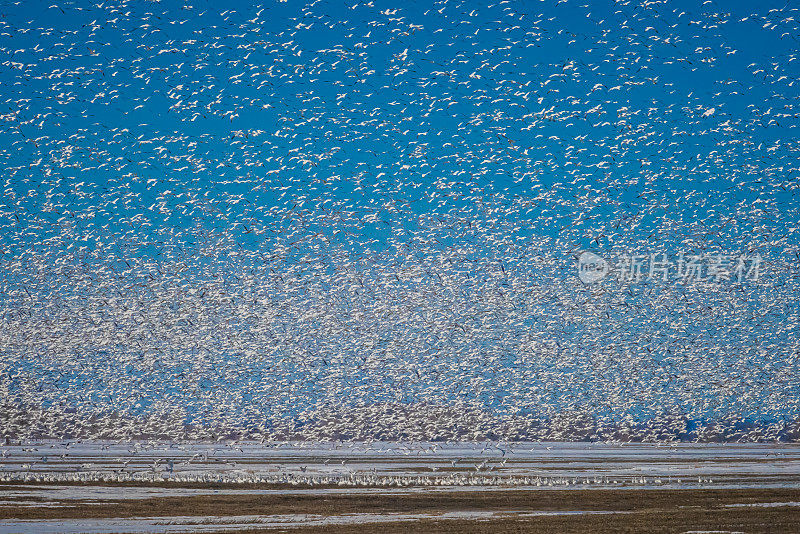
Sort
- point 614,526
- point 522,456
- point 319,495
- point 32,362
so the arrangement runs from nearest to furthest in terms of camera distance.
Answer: point 614,526 < point 319,495 < point 32,362 < point 522,456

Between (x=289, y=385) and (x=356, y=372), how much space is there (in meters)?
0.85

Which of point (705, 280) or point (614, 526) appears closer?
point (614, 526)

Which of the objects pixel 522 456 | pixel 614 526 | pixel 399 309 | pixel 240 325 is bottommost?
pixel 522 456

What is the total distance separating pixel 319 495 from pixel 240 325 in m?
2.33

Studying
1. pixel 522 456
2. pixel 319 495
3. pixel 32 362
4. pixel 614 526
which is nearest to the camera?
pixel 614 526

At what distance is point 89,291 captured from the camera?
9.28 metres

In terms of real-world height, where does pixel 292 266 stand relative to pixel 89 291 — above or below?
below

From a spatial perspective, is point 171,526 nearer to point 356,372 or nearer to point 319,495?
point 319,495

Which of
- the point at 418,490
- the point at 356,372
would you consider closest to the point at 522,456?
the point at 418,490

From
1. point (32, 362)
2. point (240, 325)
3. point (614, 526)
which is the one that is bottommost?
point (614, 526)

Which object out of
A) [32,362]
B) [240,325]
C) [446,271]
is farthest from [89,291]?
[446,271]

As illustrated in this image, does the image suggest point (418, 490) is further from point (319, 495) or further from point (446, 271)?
point (446, 271)

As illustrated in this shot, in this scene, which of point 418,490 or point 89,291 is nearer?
point 418,490

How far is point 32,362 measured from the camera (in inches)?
356
